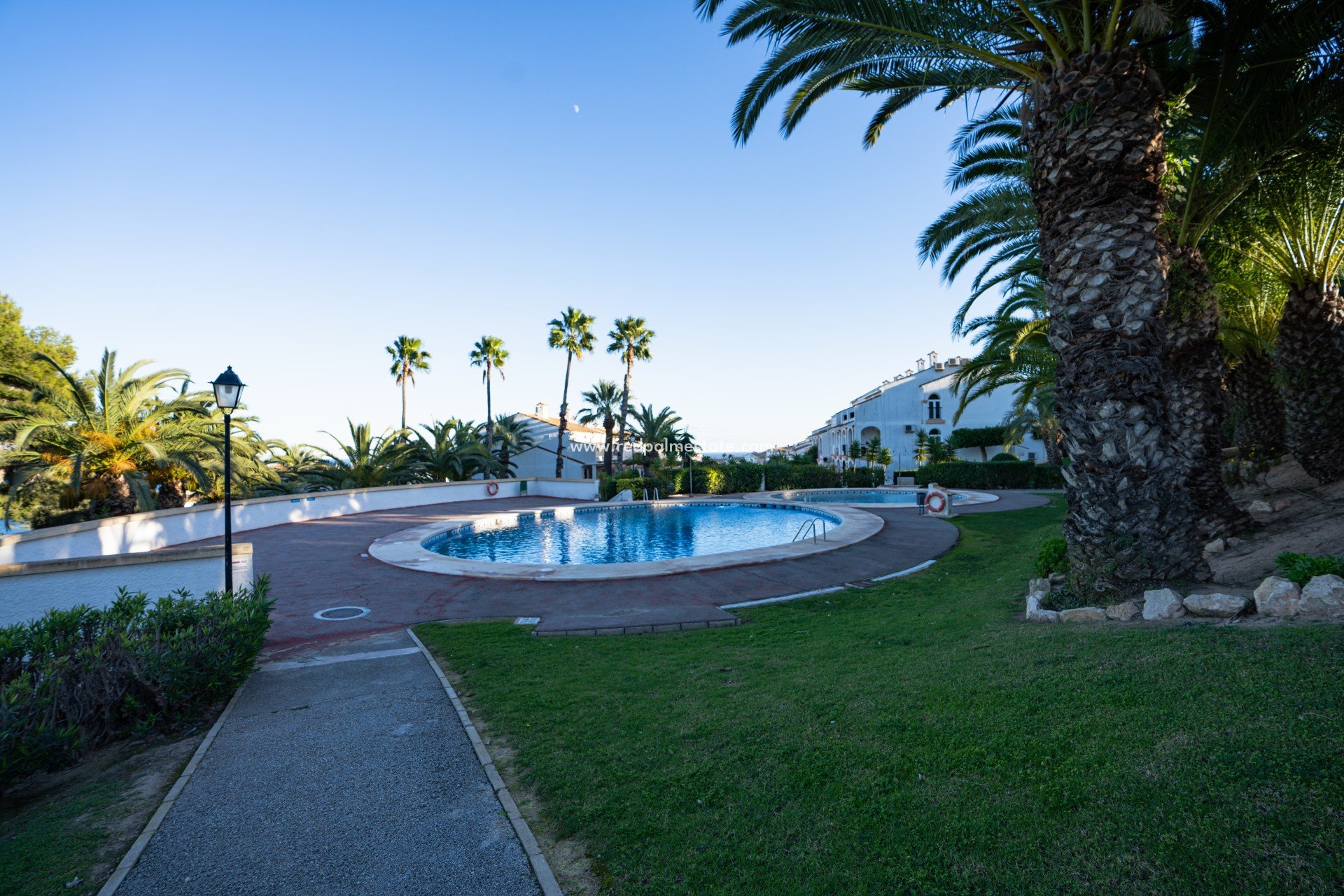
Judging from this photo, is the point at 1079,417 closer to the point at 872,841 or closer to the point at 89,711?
the point at 872,841

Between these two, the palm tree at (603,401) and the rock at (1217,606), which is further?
the palm tree at (603,401)

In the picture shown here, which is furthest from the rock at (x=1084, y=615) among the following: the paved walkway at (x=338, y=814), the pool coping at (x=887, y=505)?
the pool coping at (x=887, y=505)

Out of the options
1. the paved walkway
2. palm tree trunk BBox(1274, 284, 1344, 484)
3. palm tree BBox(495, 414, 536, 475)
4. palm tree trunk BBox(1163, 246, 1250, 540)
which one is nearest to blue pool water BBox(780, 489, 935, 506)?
palm tree BBox(495, 414, 536, 475)

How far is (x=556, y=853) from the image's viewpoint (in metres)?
3.55

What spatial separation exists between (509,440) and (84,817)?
4397 cm

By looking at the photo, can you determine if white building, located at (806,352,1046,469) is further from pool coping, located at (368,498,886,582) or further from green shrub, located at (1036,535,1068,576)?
green shrub, located at (1036,535,1068,576)

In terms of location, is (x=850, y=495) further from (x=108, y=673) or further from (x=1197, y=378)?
(x=108, y=673)

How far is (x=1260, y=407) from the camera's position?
14.9m

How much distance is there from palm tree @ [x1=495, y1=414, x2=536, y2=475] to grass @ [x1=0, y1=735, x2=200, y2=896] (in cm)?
3874

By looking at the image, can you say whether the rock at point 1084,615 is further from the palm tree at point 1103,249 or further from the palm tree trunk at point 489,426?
the palm tree trunk at point 489,426

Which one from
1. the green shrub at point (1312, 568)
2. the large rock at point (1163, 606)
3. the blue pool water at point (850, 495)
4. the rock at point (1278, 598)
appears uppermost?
the green shrub at point (1312, 568)

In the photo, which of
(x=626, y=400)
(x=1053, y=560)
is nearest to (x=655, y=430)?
(x=626, y=400)

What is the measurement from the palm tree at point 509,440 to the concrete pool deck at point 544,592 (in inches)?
1095

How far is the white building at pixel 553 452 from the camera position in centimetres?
5488
